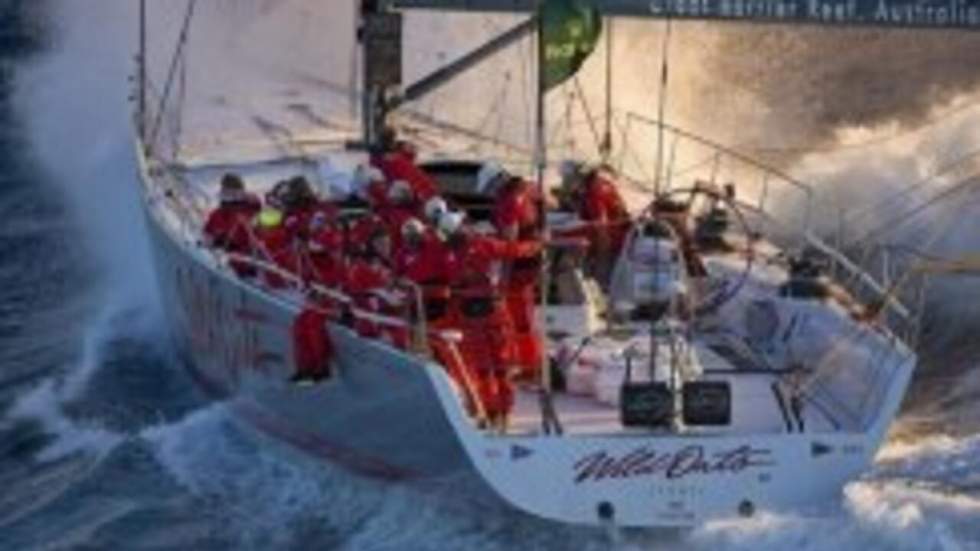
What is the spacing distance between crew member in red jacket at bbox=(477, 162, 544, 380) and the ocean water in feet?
3.58

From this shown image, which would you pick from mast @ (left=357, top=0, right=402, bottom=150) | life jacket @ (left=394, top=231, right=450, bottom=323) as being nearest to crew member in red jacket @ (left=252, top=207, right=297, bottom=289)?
life jacket @ (left=394, top=231, right=450, bottom=323)

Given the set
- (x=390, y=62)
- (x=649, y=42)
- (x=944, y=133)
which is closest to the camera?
(x=390, y=62)

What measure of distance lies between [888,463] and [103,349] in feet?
20.5

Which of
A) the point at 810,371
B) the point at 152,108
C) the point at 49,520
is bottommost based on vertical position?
the point at 49,520

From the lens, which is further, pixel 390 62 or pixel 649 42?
pixel 649 42

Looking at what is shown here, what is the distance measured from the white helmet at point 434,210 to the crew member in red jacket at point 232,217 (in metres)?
1.49

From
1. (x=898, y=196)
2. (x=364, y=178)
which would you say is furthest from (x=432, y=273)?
(x=898, y=196)

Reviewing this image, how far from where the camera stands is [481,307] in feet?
43.1

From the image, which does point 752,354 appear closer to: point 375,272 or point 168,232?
point 375,272

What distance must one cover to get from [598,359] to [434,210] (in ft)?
4.48

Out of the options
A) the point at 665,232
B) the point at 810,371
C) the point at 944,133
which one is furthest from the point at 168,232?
the point at 944,133

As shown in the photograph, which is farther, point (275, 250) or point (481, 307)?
point (275, 250)

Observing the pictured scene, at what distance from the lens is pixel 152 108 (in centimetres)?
1864

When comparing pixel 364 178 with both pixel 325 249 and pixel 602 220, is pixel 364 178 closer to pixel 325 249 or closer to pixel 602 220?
pixel 325 249
